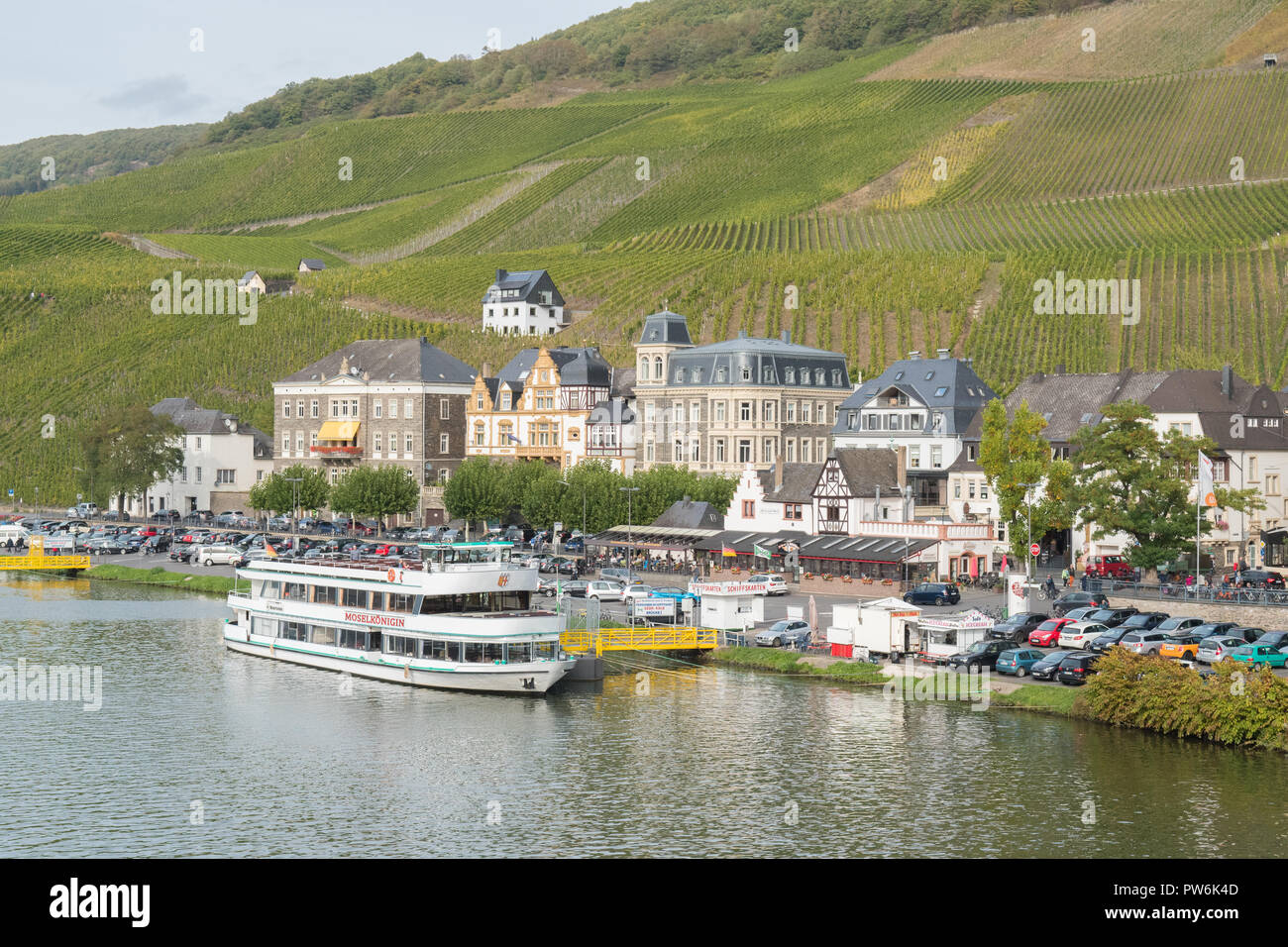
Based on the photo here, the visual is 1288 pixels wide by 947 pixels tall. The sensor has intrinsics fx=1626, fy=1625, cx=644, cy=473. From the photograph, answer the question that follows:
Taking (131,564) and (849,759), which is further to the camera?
(131,564)

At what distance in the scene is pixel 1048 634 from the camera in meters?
62.3

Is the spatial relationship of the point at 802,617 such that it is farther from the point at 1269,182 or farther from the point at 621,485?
the point at 1269,182

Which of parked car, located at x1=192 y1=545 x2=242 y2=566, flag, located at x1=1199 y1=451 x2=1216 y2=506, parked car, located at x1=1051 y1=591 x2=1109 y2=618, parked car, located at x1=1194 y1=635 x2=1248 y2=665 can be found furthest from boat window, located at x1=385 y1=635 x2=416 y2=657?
parked car, located at x1=192 y1=545 x2=242 y2=566

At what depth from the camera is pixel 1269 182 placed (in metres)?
153

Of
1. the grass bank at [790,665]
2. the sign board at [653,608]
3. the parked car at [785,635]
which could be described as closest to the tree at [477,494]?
the sign board at [653,608]

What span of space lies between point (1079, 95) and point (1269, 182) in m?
45.8

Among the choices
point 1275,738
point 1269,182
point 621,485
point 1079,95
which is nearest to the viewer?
point 1275,738

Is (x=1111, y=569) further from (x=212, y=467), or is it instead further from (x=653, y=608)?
(x=212, y=467)

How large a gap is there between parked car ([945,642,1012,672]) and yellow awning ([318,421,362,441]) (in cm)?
7890

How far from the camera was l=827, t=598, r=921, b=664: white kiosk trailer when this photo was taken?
2451 inches

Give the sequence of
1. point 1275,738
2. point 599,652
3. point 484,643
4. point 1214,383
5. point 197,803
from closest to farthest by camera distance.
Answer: point 197,803, point 1275,738, point 484,643, point 599,652, point 1214,383
